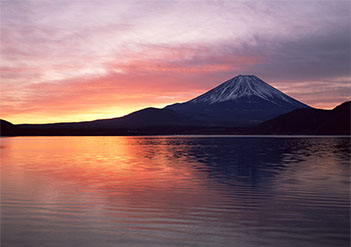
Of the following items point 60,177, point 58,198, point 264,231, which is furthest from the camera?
point 60,177

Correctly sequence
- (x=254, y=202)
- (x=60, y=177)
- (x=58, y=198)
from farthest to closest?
(x=60, y=177) < (x=58, y=198) < (x=254, y=202)

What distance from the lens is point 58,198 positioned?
18062 mm

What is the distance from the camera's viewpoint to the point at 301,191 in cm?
2012

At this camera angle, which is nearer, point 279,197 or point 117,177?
point 279,197

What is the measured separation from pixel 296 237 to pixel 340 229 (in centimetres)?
203

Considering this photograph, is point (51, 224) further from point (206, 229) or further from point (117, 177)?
point (117, 177)

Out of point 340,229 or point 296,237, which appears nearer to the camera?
point 296,237

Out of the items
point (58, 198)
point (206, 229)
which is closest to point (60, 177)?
point (58, 198)

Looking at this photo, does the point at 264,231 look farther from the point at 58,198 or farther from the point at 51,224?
the point at 58,198

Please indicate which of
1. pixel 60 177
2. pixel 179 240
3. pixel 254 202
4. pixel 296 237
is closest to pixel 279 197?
pixel 254 202

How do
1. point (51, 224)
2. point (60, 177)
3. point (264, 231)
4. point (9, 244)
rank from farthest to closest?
point (60, 177)
point (51, 224)
point (264, 231)
point (9, 244)

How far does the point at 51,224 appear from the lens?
12953mm

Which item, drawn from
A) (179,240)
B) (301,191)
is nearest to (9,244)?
(179,240)

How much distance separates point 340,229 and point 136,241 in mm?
6831
